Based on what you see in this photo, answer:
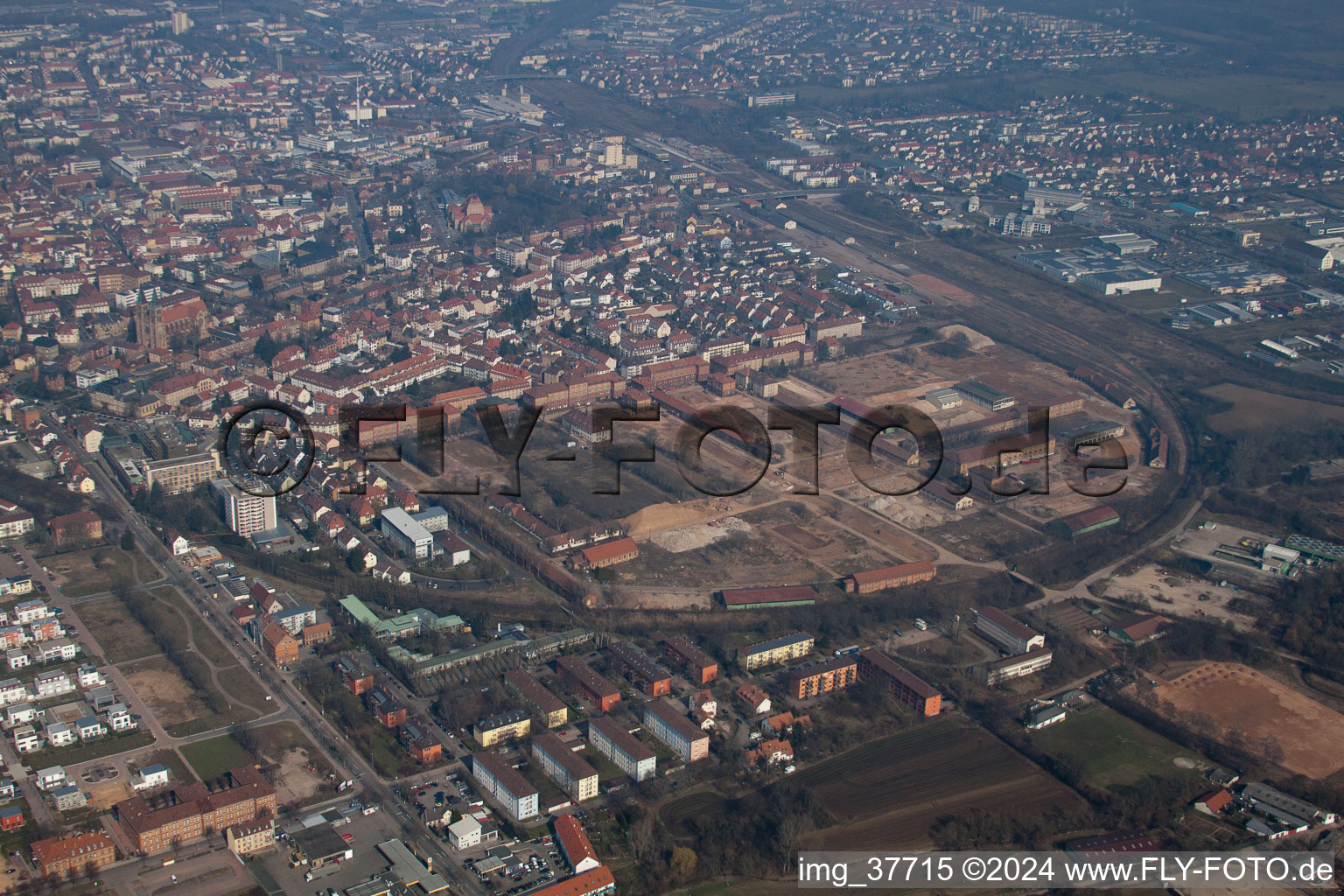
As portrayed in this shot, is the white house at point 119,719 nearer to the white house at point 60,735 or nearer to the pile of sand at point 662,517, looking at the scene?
the white house at point 60,735

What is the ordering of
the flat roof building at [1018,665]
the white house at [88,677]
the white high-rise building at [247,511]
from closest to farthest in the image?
the white house at [88,677] → the flat roof building at [1018,665] → the white high-rise building at [247,511]

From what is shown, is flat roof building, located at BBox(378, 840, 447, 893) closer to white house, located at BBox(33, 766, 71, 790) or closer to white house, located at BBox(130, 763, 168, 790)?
white house, located at BBox(130, 763, 168, 790)

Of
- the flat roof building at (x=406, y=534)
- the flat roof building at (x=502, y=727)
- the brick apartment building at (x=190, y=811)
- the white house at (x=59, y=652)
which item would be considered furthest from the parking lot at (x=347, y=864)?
the flat roof building at (x=406, y=534)

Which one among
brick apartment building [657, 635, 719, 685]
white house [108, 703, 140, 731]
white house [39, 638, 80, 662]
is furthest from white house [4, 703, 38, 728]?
brick apartment building [657, 635, 719, 685]

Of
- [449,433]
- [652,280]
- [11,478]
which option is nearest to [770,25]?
[652,280]

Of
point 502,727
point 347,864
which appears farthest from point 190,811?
point 502,727

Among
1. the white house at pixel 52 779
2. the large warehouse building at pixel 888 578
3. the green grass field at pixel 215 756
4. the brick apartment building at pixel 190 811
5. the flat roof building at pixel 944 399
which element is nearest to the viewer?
the brick apartment building at pixel 190 811
